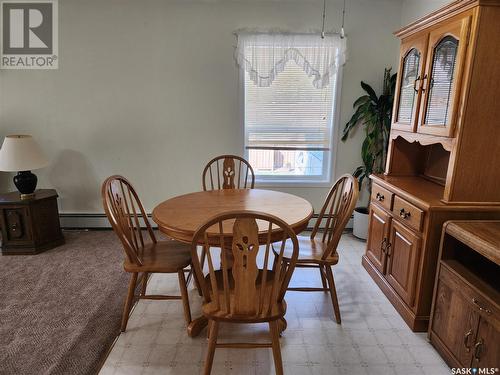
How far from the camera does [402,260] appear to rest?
222 centimetres

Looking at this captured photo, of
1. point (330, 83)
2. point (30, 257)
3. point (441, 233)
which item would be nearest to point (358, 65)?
point (330, 83)

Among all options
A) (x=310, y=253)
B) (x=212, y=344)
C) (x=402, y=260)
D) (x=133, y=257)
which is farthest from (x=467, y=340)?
(x=133, y=257)

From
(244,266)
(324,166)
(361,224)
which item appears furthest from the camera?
(324,166)

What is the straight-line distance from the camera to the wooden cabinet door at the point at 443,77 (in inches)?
71.6

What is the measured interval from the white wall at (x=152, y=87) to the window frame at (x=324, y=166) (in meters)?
0.05

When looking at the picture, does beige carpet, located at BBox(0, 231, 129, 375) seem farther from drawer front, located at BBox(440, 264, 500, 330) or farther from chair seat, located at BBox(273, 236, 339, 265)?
drawer front, located at BBox(440, 264, 500, 330)

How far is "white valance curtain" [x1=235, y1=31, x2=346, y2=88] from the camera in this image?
3.36m

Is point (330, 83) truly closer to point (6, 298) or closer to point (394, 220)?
point (394, 220)

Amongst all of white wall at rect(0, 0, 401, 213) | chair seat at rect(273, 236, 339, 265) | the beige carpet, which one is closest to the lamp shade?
white wall at rect(0, 0, 401, 213)

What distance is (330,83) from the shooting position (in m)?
3.51

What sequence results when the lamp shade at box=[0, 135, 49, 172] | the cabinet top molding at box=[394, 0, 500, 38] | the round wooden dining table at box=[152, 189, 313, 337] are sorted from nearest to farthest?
the cabinet top molding at box=[394, 0, 500, 38]
the round wooden dining table at box=[152, 189, 313, 337]
the lamp shade at box=[0, 135, 49, 172]

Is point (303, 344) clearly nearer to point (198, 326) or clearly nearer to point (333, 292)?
point (333, 292)

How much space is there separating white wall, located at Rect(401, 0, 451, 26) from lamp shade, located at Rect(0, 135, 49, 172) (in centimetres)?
373
